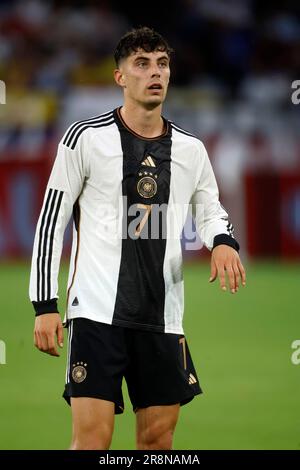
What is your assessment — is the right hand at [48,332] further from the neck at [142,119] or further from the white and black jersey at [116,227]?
the neck at [142,119]

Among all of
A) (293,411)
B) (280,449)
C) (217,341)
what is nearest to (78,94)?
(217,341)

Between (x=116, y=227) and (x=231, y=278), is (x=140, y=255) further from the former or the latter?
(x=231, y=278)

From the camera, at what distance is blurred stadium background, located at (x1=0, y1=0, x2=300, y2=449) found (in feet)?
25.6

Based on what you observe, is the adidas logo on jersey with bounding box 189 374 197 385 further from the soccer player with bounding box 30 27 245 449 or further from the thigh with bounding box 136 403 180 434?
the thigh with bounding box 136 403 180 434

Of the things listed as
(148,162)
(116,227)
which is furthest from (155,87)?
(116,227)

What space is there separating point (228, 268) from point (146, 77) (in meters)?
0.98

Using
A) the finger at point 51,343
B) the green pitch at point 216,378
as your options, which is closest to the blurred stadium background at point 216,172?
the green pitch at point 216,378

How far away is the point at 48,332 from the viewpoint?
16.4 ft

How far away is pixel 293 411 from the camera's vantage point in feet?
25.3

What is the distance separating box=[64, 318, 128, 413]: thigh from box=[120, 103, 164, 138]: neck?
95cm

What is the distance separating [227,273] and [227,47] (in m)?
15.9

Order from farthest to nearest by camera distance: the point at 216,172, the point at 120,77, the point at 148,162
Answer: the point at 216,172 → the point at 120,77 → the point at 148,162

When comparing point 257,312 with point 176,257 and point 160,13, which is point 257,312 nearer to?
point 176,257

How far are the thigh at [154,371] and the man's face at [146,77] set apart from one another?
1106 mm
